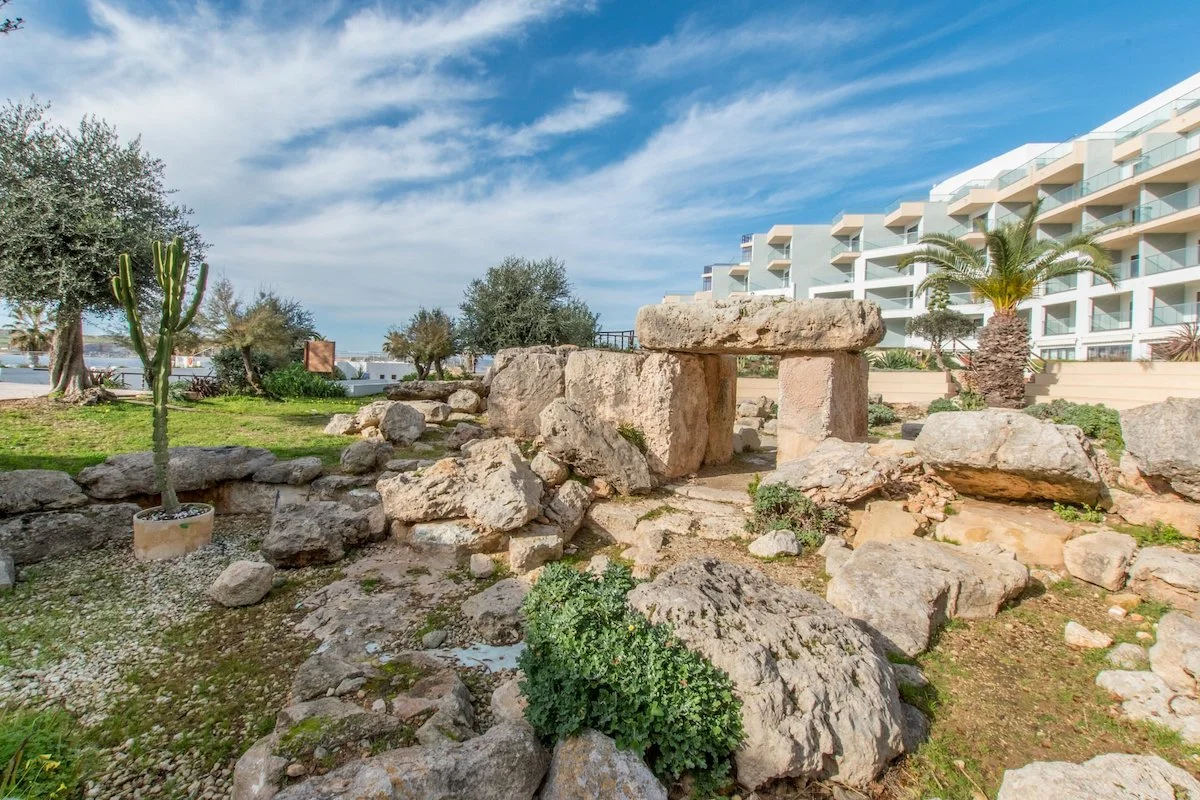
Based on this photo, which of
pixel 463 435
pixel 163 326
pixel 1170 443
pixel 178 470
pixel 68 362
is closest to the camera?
pixel 1170 443

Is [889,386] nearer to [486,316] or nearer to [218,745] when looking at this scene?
[486,316]

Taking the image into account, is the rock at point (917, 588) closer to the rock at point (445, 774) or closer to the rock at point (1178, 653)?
the rock at point (1178, 653)

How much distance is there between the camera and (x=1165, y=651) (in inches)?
147

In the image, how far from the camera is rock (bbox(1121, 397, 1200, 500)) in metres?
5.46

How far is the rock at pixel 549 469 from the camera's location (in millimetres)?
7469

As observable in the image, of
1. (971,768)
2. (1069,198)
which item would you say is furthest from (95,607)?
(1069,198)

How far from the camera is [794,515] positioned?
6496 mm

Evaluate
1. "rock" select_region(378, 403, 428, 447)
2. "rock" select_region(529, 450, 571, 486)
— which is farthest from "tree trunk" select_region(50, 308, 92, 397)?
"rock" select_region(529, 450, 571, 486)

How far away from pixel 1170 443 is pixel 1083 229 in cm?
2741

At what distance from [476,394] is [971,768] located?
1244cm

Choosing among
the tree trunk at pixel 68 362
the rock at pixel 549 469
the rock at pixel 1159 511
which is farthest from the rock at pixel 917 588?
the tree trunk at pixel 68 362

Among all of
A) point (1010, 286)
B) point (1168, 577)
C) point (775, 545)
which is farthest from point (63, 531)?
point (1010, 286)

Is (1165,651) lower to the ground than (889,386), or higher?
lower

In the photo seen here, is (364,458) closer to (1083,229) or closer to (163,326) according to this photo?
(163,326)
